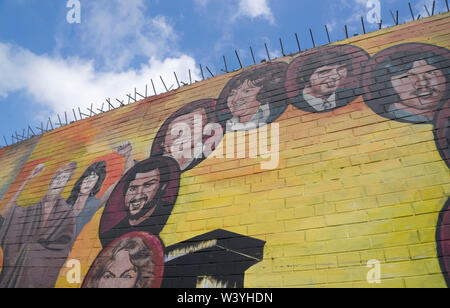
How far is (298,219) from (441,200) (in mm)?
1656

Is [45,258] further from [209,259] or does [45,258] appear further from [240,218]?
[240,218]

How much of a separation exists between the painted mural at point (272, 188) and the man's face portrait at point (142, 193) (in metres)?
0.02

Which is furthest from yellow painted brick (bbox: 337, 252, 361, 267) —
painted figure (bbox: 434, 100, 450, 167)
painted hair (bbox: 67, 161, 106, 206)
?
painted hair (bbox: 67, 161, 106, 206)

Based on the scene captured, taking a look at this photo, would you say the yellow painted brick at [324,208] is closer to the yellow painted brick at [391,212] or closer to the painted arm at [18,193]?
the yellow painted brick at [391,212]

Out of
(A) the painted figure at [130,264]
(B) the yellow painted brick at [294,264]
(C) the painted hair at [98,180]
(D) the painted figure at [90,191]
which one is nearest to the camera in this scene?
(B) the yellow painted brick at [294,264]

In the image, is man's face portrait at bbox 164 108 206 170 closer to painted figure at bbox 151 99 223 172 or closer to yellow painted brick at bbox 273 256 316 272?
painted figure at bbox 151 99 223 172

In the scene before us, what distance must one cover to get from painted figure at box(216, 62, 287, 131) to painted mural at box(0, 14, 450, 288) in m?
0.03

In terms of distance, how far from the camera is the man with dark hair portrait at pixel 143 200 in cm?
530

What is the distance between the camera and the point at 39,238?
20.2 ft

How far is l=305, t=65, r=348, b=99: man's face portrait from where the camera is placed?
17.6ft

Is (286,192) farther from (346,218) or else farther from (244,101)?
(244,101)

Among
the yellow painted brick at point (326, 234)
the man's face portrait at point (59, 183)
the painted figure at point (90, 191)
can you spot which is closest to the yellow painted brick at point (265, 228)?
the yellow painted brick at point (326, 234)

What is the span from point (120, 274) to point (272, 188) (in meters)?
2.64

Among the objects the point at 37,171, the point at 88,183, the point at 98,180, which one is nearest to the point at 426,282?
the point at 98,180
